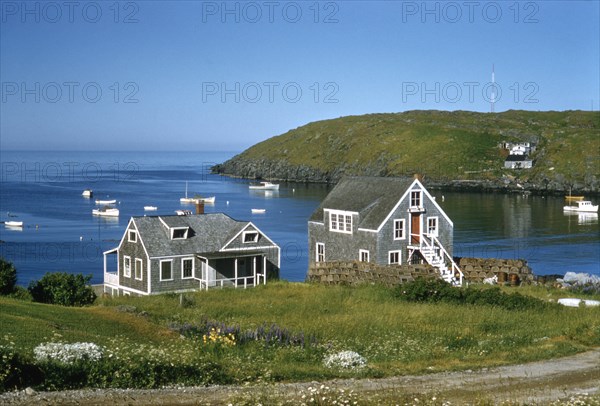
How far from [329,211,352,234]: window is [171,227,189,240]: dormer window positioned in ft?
32.8

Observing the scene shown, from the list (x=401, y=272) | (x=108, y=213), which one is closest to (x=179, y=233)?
(x=401, y=272)

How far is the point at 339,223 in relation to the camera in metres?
53.8

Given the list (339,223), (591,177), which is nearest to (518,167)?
(591,177)

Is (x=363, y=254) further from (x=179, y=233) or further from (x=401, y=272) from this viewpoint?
(x=179, y=233)

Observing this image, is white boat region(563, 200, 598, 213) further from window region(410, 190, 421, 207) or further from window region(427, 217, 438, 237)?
window region(410, 190, 421, 207)

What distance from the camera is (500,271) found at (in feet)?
167

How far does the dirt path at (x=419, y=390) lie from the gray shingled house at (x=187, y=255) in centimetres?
2935

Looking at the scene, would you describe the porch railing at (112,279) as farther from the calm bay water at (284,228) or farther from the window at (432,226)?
the window at (432,226)

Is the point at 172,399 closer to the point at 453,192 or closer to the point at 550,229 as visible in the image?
the point at 550,229

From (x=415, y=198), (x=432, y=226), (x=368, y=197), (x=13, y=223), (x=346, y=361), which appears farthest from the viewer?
(x=13, y=223)

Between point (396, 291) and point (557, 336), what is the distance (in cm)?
1204

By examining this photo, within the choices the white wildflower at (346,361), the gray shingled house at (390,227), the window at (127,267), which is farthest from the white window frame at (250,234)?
the white wildflower at (346,361)

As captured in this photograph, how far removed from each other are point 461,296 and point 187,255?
19.0 metres

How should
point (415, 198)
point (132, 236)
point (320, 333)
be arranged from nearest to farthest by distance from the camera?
point (320, 333) < point (132, 236) < point (415, 198)
